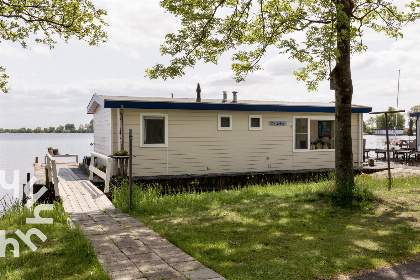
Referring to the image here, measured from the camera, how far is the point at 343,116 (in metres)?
9.73

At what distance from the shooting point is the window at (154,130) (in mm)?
14000

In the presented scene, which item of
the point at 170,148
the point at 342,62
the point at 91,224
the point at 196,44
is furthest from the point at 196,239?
the point at 170,148

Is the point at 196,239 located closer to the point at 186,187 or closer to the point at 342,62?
the point at 342,62

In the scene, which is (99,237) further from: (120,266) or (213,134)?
(213,134)

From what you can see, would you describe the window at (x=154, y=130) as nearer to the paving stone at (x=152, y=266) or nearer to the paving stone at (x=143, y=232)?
the paving stone at (x=143, y=232)

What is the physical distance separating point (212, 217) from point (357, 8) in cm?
894

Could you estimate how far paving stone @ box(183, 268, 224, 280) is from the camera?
4590mm

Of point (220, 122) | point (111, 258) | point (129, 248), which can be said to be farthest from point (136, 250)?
point (220, 122)

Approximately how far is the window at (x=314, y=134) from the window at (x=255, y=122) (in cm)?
177

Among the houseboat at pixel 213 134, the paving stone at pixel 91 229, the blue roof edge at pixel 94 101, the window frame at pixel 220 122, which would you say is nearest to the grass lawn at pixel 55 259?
the paving stone at pixel 91 229

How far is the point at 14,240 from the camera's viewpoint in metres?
6.19

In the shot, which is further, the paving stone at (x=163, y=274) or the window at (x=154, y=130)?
the window at (x=154, y=130)

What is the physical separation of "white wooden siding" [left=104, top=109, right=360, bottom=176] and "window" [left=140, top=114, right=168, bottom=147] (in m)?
0.15

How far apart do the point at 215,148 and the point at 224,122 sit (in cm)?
112
